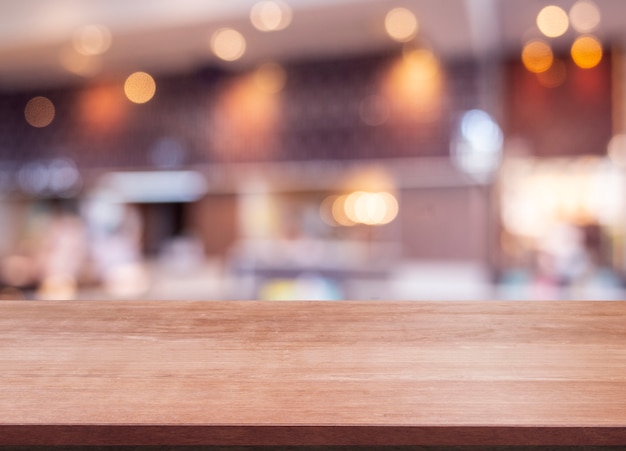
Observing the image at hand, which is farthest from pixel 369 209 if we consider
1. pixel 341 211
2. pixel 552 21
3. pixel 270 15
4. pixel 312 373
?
pixel 312 373

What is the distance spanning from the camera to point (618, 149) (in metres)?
6.04

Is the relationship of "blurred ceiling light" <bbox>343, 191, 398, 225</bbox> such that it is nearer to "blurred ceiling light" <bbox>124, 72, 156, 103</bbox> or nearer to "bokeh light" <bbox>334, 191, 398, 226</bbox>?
"bokeh light" <bbox>334, 191, 398, 226</bbox>

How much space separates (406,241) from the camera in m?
6.05

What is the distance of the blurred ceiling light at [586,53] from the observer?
6.03 m

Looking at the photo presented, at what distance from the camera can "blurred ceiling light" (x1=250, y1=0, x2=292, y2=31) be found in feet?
15.4

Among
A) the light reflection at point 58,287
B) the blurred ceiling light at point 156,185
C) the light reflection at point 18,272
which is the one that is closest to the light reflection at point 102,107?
the blurred ceiling light at point 156,185

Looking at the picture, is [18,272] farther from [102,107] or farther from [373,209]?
[102,107]

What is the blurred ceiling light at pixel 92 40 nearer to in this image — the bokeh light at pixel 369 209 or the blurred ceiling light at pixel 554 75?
the bokeh light at pixel 369 209

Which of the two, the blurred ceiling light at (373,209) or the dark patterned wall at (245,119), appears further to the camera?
the dark patterned wall at (245,119)

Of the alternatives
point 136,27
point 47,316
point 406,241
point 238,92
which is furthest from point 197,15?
point 47,316

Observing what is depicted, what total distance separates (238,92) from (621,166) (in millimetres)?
4232

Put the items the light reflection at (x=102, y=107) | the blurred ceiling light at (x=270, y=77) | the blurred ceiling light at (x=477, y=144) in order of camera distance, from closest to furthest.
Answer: the blurred ceiling light at (x=477, y=144) < the blurred ceiling light at (x=270, y=77) < the light reflection at (x=102, y=107)

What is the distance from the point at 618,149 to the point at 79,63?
5980 mm

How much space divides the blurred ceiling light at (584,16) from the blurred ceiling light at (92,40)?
4181 millimetres
